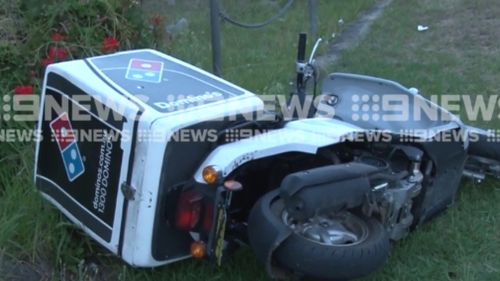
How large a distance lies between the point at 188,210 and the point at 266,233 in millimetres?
341

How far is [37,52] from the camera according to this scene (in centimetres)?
447

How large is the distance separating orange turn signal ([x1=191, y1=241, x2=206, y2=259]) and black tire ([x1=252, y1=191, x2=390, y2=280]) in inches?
12.0

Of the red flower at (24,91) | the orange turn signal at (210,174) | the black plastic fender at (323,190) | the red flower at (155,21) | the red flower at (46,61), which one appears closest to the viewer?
the black plastic fender at (323,190)

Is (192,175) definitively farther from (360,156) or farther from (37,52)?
(37,52)

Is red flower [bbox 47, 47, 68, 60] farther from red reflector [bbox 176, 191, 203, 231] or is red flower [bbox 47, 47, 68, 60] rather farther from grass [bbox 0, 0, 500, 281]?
red reflector [bbox 176, 191, 203, 231]

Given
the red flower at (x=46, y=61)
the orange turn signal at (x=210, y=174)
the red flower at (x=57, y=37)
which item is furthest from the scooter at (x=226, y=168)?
the red flower at (x=57, y=37)

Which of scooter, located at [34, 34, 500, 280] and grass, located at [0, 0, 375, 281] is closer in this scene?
scooter, located at [34, 34, 500, 280]

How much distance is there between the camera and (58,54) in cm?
439

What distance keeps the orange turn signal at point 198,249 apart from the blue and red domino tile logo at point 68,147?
0.60 metres

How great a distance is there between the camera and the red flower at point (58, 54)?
14.4 feet

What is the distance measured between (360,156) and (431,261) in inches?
24.6

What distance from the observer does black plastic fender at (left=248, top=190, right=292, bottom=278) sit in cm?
269

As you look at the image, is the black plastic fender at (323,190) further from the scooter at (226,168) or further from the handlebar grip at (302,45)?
the handlebar grip at (302,45)

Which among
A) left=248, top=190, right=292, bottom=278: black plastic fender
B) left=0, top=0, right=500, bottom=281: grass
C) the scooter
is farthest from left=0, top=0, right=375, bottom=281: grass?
left=248, top=190, right=292, bottom=278: black plastic fender
